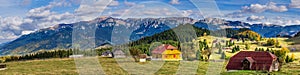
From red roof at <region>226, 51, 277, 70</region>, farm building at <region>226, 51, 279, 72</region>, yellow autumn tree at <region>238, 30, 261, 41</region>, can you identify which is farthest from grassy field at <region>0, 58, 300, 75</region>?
yellow autumn tree at <region>238, 30, 261, 41</region>

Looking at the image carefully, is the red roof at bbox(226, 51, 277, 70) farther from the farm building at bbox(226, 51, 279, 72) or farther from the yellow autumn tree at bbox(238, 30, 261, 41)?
the yellow autumn tree at bbox(238, 30, 261, 41)

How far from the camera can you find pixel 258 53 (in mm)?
77062

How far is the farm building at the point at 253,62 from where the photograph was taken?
70325mm

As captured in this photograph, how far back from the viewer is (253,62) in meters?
72.9

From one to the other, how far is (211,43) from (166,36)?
94.5 ft

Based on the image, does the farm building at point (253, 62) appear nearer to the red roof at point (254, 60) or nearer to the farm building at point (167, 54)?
the red roof at point (254, 60)

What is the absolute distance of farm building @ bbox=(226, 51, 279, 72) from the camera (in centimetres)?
7032

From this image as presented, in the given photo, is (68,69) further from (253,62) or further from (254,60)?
(254,60)

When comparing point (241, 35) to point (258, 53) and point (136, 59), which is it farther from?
point (136, 59)

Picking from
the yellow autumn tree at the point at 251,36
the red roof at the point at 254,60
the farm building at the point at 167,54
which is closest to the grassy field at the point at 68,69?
the red roof at the point at 254,60

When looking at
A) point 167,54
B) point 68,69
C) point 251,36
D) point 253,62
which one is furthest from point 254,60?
point 251,36

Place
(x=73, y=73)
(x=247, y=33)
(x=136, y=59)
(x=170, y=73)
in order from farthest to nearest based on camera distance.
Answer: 1. (x=247, y=33)
2. (x=136, y=59)
3. (x=170, y=73)
4. (x=73, y=73)

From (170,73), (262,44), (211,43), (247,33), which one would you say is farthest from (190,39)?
(170,73)

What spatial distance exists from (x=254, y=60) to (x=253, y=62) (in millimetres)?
1013
